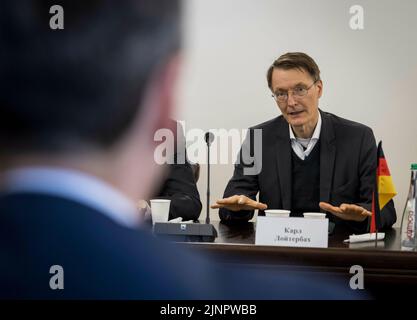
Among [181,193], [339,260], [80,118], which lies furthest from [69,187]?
[181,193]

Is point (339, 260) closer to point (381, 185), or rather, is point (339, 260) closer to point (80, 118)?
point (381, 185)

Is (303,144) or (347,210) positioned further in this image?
(303,144)

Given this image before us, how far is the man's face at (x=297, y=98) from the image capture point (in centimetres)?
245

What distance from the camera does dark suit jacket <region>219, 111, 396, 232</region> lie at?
2.21 m

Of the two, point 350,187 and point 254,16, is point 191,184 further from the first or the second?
point 254,16

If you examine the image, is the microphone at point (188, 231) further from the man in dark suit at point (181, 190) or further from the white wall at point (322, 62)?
the white wall at point (322, 62)

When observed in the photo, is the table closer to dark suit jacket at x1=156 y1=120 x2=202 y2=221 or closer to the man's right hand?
the man's right hand

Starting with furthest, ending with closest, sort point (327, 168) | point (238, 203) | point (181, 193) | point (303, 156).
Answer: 1. point (303, 156)
2. point (327, 168)
3. point (181, 193)
4. point (238, 203)

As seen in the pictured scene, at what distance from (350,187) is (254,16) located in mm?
1112

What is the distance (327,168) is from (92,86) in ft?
6.45

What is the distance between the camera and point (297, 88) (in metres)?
2.46

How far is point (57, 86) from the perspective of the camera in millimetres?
387

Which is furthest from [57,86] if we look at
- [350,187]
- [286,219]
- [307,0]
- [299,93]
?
[307,0]
